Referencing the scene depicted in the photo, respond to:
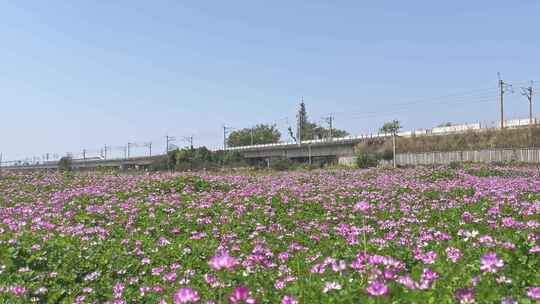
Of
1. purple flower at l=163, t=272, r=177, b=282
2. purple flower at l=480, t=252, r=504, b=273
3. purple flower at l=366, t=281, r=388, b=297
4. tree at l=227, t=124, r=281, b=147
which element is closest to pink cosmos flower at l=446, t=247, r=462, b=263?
purple flower at l=480, t=252, r=504, b=273

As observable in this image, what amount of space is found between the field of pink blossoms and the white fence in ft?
111

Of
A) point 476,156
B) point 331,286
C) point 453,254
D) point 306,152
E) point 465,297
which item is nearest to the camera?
point 465,297

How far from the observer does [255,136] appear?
14162cm

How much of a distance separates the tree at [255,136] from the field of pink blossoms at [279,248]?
127 meters

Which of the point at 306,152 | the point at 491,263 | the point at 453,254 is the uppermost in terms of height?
the point at 306,152

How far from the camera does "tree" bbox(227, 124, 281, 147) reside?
140625 millimetres

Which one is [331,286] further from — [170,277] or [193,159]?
[193,159]

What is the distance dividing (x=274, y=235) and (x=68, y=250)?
294cm

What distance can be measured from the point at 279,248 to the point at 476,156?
44703mm

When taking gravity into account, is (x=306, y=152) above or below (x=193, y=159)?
above

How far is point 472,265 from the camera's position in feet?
13.3

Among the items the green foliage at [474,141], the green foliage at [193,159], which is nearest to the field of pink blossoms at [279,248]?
the green foliage at [193,159]

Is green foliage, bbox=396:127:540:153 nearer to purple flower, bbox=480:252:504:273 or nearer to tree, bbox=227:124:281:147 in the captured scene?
purple flower, bbox=480:252:504:273

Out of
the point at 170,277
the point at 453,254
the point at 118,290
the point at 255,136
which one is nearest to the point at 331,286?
the point at 453,254
